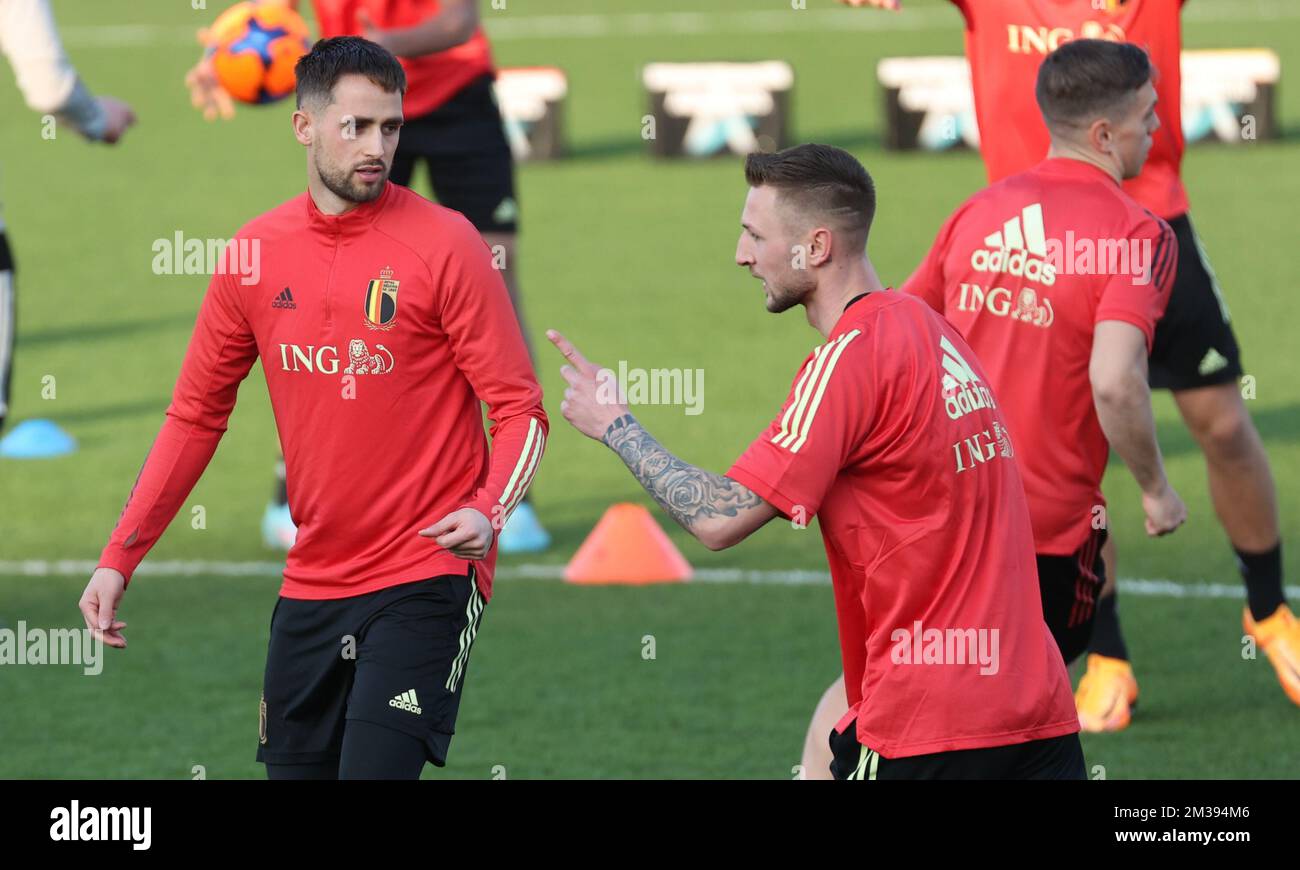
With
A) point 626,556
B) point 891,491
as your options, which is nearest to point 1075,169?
point 891,491

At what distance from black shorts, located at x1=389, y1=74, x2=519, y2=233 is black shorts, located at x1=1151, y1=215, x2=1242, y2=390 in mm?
3305

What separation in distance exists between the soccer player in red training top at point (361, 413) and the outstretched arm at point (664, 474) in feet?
1.29

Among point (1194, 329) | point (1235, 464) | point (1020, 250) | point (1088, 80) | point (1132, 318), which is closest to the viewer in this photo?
point (1132, 318)

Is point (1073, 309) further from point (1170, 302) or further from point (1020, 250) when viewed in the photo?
point (1170, 302)

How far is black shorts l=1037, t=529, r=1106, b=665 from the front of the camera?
20.4ft

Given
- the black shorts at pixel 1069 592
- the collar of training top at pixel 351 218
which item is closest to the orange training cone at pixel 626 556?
the black shorts at pixel 1069 592

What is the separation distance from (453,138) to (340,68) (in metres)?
4.33

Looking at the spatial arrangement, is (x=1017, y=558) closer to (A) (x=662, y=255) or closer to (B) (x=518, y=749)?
(B) (x=518, y=749)

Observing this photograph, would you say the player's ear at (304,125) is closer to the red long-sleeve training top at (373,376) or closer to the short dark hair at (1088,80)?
the red long-sleeve training top at (373,376)

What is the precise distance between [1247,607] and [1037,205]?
222 centimetres

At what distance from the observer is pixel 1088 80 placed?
6.31 m

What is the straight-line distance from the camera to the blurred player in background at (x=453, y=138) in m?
9.59

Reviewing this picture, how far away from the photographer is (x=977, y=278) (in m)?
6.25

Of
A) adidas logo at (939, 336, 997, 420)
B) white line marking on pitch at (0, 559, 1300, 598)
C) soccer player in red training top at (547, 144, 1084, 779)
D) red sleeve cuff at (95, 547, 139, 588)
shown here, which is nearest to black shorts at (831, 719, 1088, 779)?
soccer player in red training top at (547, 144, 1084, 779)
